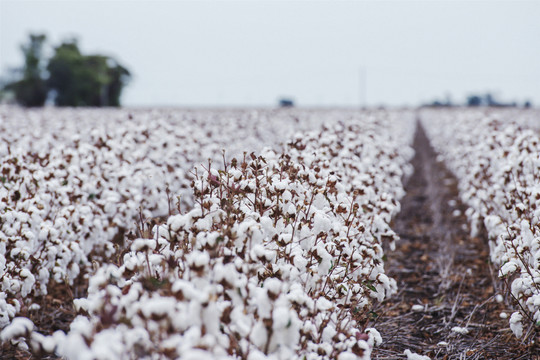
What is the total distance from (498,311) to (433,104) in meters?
78.0

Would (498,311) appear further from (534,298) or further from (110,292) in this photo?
(110,292)

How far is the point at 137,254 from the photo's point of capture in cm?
287

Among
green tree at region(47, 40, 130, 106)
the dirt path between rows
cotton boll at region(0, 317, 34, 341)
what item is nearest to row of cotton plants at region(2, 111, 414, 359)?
cotton boll at region(0, 317, 34, 341)

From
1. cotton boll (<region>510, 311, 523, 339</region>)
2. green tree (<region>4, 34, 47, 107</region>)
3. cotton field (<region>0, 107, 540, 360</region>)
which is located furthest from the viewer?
green tree (<region>4, 34, 47, 107</region>)

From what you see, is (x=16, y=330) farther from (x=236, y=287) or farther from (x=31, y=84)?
(x=31, y=84)

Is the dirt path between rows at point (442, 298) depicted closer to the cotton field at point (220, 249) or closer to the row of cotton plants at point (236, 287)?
the cotton field at point (220, 249)

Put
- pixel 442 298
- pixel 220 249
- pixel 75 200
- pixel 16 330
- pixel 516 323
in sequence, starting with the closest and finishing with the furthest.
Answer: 1. pixel 16 330
2. pixel 220 249
3. pixel 516 323
4. pixel 75 200
5. pixel 442 298

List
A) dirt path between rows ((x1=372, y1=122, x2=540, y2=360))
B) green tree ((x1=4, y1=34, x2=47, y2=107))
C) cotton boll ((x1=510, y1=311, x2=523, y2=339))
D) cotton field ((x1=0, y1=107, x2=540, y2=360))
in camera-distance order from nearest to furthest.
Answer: cotton field ((x1=0, y1=107, x2=540, y2=360)) → cotton boll ((x1=510, y1=311, x2=523, y2=339)) → dirt path between rows ((x1=372, y1=122, x2=540, y2=360)) → green tree ((x1=4, y1=34, x2=47, y2=107))

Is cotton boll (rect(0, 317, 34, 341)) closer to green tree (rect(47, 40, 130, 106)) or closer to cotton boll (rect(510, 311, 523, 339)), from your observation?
cotton boll (rect(510, 311, 523, 339))

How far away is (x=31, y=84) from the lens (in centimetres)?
4216

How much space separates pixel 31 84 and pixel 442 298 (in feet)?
144

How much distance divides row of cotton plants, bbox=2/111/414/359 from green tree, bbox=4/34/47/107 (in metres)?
43.2

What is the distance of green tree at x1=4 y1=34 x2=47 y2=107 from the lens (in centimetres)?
4191

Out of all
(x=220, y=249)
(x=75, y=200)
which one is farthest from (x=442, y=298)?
(x=75, y=200)
